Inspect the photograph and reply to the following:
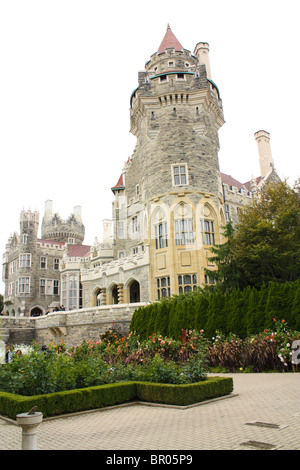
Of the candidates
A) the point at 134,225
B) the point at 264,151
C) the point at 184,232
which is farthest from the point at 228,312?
the point at 264,151

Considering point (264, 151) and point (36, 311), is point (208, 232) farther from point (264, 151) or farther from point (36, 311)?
point (36, 311)

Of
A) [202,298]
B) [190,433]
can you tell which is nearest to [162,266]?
[202,298]

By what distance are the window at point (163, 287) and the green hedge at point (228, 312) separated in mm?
3547

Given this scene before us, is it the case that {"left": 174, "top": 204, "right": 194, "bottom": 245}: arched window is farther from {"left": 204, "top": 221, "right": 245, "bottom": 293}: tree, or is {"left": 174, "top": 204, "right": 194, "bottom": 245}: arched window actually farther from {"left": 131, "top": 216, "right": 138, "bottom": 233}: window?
{"left": 131, "top": 216, "right": 138, "bottom": 233}: window

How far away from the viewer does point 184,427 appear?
6809 mm

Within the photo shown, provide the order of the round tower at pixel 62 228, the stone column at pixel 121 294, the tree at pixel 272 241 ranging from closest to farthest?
1. the tree at pixel 272 241
2. the stone column at pixel 121 294
3. the round tower at pixel 62 228

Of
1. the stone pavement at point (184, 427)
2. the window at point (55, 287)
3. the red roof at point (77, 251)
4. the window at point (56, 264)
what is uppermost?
the red roof at point (77, 251)

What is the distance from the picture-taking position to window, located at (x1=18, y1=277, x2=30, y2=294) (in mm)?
49625

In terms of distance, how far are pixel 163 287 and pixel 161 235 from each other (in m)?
3.75

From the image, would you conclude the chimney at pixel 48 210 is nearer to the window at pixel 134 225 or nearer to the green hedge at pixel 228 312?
the window at pixel 134 225

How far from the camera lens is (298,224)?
2136cm

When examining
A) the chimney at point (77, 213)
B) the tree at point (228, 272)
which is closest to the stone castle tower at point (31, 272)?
the chimney at point (77, 213)

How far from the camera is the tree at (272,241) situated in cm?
2038

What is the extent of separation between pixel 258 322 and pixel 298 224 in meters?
7.81
